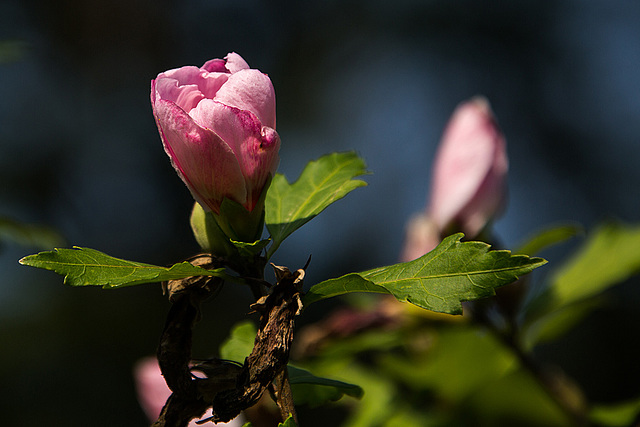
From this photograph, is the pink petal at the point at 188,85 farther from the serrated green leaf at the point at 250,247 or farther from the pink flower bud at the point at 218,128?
the serrated green leaf at the point at 250,247

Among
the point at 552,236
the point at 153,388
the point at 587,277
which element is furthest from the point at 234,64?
the point at 587,277

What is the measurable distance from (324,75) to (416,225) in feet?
19.3

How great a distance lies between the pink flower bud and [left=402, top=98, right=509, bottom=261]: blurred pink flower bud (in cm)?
55

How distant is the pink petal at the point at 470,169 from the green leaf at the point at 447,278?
52 centimetres

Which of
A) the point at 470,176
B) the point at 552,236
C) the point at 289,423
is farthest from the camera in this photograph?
the point at 470,176

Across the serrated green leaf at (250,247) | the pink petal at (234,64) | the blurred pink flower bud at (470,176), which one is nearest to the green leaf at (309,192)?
the serrated green leaf at (250,247)

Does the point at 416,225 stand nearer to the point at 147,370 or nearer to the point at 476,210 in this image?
the point at 476,210

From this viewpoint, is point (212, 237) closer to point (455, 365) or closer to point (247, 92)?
point (247, 92)

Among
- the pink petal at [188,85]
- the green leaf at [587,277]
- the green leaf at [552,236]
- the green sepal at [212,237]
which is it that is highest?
the pink petal at [188,85]

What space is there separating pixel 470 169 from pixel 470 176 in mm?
11

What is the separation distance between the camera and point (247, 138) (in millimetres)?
419

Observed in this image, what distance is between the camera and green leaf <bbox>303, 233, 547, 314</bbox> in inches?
15.5

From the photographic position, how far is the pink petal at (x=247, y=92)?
41cm

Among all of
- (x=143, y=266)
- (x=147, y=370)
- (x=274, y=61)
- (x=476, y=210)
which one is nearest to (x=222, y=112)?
(x=143, y=266)
